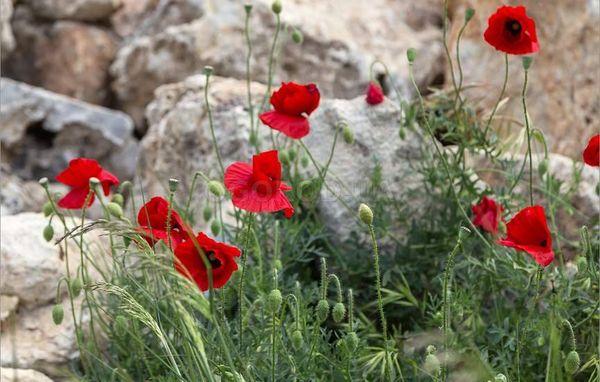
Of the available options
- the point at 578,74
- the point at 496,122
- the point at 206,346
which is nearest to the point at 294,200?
the point at 206,346

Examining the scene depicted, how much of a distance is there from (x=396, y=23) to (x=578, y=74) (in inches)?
40.0

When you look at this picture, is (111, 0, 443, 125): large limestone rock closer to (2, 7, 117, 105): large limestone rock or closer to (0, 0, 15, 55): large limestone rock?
(2, 7, 117, 105): large limestone rock

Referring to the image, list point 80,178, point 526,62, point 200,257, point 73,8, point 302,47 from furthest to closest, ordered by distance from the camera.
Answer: point 73,8, point 302,47, point 80,178, point 526,62, point 200,257

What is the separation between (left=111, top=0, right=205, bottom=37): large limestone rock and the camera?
14.4 feet

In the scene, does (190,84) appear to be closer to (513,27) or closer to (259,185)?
(513,27)

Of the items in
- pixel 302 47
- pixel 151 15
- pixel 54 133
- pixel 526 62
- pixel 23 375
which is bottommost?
pixel 54 133

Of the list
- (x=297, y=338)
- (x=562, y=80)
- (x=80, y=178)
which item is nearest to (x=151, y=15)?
(x=562, y=80)

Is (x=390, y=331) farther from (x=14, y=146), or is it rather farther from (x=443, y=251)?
(x=14, y=146)

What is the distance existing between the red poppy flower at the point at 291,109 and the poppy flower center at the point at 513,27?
46 cm

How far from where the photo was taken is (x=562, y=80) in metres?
3.71

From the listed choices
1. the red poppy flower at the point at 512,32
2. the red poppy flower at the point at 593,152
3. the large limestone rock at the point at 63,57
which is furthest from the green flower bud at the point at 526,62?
the large limestone rock at the point at 63,57

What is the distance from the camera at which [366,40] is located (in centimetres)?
423

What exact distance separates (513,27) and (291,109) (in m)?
0.54

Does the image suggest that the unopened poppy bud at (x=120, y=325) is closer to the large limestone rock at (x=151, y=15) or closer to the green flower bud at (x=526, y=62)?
the green flower bud at (x=526, y=62)
